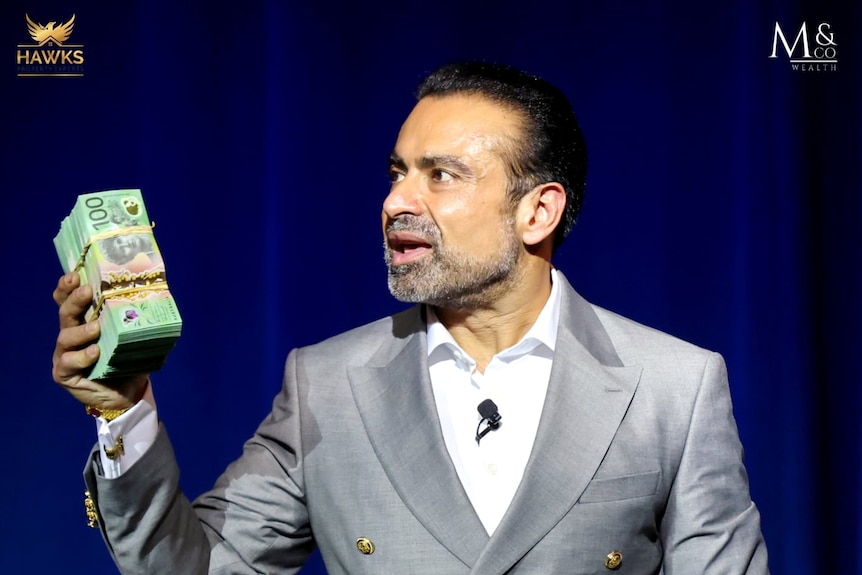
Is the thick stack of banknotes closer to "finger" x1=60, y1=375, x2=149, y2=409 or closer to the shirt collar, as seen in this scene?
"finger" x1=60, y1=375, x2=149, y2=409

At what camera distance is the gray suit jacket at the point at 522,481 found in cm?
183

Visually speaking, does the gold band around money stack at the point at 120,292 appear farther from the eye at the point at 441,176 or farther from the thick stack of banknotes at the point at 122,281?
the eye at the point at 441,176

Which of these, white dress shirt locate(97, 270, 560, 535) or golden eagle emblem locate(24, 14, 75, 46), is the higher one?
golden eagle emblem locate(24, 14, 75, 46)

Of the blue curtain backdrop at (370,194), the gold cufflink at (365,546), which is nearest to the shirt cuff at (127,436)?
the gold cufflink at (365,546)

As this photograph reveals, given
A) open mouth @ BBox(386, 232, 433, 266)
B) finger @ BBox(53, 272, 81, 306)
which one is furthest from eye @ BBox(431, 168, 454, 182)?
finger @ BBox(53, 272, 81, 306)

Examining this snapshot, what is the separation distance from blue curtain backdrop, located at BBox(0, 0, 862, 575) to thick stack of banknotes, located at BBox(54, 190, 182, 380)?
103cm

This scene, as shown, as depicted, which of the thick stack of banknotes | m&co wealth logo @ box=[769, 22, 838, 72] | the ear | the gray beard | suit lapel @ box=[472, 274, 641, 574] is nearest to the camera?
the thick stack of banknotes

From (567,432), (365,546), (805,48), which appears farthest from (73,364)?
(805,48)

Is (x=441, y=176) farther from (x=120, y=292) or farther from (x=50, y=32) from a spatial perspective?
(x=50, y=32)

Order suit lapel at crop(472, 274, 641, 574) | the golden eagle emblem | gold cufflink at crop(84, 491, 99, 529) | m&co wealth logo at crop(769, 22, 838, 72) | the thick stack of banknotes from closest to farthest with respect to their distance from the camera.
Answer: the thick stack of banknotes → gold cufflink at crop(84, 491, 99, 529) → suit lapel at crop(472, 274, 641, 574) → the golden eagle emblem → m&co wealth logo at crop(769, 22, 838, 72)

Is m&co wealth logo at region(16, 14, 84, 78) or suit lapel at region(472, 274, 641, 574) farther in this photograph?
m&co wealth logo at region(16, 14, 84, 78)

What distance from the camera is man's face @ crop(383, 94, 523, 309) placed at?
1936 millimetres

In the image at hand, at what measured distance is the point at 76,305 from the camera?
1550mm

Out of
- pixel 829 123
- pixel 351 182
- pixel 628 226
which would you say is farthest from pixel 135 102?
pixel 829 123
